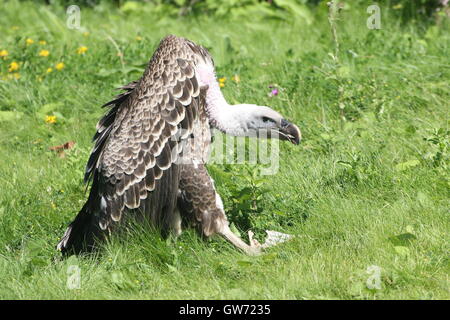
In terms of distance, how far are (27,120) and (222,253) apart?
2.97 m

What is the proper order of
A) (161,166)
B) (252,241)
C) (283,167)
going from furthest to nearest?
1. (283,167)
2. (252,241)
3. (161,166)

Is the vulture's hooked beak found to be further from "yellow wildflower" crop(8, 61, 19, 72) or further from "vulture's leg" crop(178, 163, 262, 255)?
"yellow wildflower" crop(8, 61, 19, 72)

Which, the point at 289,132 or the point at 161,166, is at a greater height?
the point at 289,132

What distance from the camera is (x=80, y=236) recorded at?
16.7 ft

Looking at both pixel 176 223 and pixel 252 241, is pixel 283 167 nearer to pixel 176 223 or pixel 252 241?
pixel 252 241

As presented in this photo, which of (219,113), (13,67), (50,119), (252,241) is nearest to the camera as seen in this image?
(252,241)

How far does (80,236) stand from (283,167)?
4.94 feet

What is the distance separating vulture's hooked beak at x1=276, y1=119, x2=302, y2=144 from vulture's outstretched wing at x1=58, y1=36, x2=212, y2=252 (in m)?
0.61

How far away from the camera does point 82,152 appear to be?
6.34m

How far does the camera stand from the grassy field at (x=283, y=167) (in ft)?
14.6

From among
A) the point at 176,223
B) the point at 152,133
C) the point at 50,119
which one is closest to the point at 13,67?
the point at 50,119

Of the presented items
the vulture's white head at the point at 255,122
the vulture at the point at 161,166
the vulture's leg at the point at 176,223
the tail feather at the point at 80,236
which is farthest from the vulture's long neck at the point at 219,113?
the tail feather at the point at 80,236

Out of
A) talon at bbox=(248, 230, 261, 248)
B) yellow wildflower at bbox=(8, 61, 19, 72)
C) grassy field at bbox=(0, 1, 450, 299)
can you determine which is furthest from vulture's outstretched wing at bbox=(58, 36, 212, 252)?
yellow wildflower at bbox=(8, 61, 19, 72)

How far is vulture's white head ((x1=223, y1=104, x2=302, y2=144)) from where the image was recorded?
5.23 meters
